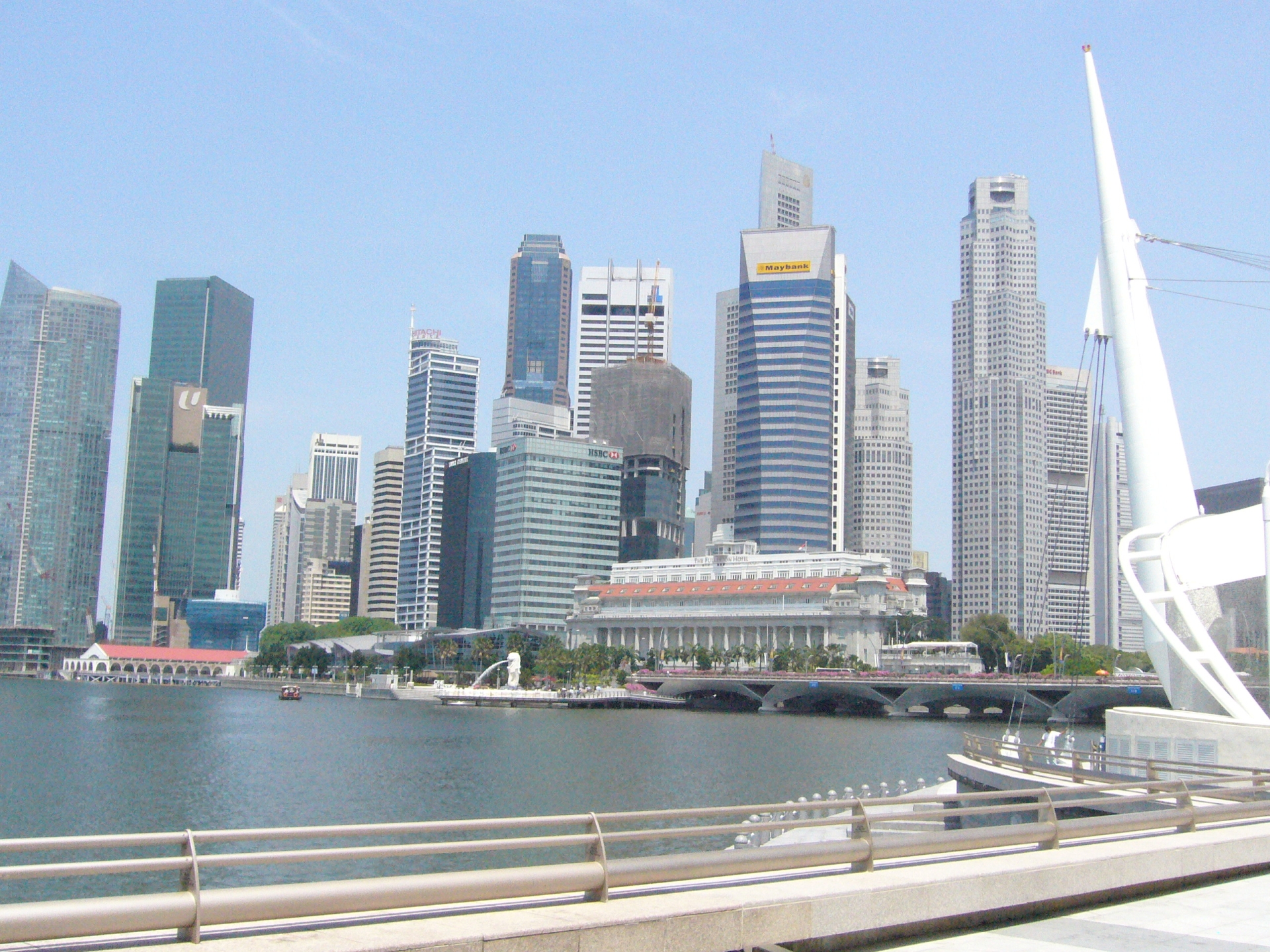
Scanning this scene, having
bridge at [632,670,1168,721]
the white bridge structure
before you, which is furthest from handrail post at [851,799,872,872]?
bridge at [632,670,1168,721]

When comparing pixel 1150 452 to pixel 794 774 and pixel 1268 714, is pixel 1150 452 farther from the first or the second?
pixel 794 774

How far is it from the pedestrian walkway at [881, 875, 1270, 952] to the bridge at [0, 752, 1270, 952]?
0.34m

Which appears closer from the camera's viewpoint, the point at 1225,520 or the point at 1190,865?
the point at 1190,865

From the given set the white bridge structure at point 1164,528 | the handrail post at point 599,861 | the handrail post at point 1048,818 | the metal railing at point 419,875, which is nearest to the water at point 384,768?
the white bridge structure at point 1164,528

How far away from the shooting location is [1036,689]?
16625 cm

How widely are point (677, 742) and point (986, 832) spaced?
9500cm

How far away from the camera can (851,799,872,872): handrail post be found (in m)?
15.3

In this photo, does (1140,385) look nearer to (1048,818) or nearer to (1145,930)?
(1048,818)

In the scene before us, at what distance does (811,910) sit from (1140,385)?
41084 mm

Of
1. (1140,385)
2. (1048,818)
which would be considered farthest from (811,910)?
(1140,385)

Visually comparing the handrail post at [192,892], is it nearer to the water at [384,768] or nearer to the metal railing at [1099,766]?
the metal railing at [1099,766]

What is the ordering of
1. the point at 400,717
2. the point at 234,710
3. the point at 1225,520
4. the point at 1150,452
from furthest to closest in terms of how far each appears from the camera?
the point at 234,710, the point at 400,717, the point at 1150,452, the point at 1225,520

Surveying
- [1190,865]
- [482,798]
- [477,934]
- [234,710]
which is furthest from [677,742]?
[477,934]

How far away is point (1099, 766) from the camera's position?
122 feet
